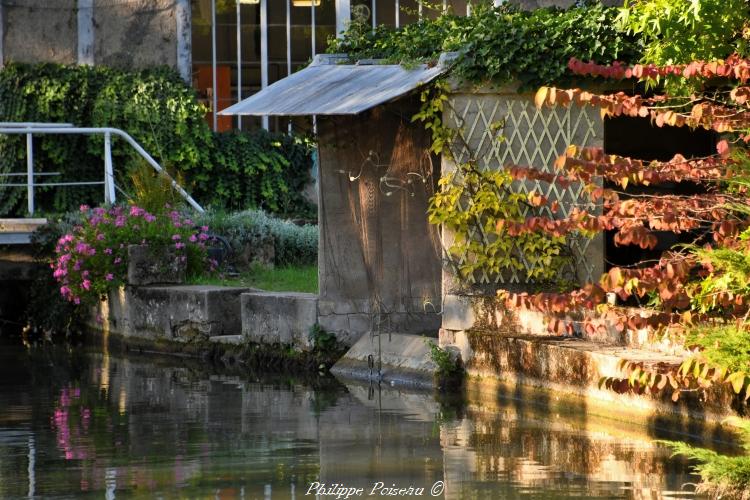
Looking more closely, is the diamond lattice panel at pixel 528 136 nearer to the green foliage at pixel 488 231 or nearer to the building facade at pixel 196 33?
the green foliage at pixel 488 231

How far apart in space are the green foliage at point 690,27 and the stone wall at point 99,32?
10.8 metres

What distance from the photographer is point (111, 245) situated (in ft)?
51.7

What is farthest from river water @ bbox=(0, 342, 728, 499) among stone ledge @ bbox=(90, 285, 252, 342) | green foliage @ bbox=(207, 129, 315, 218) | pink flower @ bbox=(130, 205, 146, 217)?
green foliage @ bbox=(207, 129, 315, 218)

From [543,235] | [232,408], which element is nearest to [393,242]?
[543,235]

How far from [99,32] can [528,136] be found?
997 centimetres

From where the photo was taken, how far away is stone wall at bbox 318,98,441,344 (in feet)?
43.9

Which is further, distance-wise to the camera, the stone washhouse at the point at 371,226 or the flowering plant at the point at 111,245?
the flowering plant at the point at 111,245

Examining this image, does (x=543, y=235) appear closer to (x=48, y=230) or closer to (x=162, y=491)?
(x=162, y=491)

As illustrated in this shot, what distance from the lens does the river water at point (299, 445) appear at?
27.0 ft

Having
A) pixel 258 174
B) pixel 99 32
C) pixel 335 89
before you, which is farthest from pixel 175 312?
pixel 99 32

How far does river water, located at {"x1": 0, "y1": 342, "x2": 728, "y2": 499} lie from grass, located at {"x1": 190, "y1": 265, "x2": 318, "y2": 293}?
262cm

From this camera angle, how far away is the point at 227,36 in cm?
2073

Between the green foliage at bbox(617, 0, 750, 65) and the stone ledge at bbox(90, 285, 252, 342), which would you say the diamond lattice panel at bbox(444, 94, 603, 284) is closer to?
the green foliage at bbox(617, 0, 750, 65)

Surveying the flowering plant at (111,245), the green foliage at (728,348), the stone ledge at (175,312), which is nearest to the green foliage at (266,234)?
the flowering plant at (111,245)
